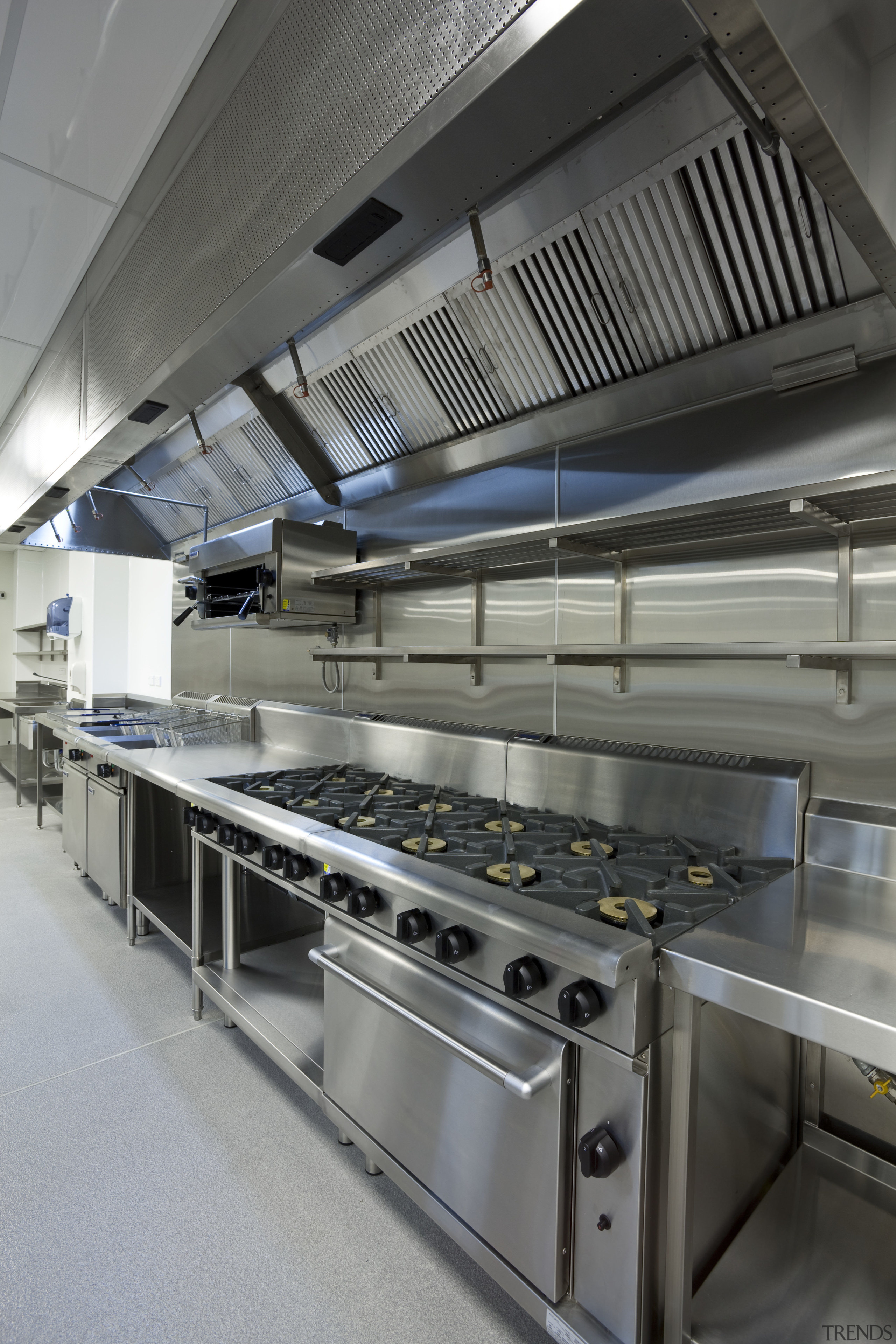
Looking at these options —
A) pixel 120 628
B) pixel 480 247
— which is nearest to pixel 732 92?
pixel 480 247

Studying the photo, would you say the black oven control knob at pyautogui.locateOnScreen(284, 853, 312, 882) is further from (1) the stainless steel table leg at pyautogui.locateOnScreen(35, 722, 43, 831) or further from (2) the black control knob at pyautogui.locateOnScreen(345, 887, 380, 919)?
(1) the stainless steel table leg at pyautogui.locateOnScreen(35, 722, 43, 831)

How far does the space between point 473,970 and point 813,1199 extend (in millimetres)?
786

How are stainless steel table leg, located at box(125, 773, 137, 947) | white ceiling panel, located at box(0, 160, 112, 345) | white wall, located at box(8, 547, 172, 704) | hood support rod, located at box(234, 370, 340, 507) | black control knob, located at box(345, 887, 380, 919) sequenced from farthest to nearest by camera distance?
white wall, located at box(8, 547, 172, 704), stainless steel table leg, located at box(125, 773, 137, 947), hood support rod, located at box(234, 370, 340, 507), white ceiling panel, located at box(0, 160, 112, 345), black control knob, located at box(345, 887, 380, 919)

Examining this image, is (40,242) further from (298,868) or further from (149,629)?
(149,629)

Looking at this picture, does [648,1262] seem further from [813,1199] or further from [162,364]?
[162,364]

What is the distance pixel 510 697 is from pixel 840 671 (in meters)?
1.01

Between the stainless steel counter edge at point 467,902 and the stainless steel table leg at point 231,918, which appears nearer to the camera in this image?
the stainless steel counter edge at point 467,902

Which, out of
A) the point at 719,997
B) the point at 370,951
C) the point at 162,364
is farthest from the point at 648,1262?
the point at 162,364

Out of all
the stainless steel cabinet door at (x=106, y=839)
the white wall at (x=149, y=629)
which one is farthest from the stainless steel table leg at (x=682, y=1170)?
the white wall at (x=149, y=629)

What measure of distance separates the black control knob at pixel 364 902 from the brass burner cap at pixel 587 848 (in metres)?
0.46

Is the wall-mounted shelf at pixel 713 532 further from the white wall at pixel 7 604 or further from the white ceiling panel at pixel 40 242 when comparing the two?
the white wall at pixel 7 604

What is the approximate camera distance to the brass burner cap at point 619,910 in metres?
1.09

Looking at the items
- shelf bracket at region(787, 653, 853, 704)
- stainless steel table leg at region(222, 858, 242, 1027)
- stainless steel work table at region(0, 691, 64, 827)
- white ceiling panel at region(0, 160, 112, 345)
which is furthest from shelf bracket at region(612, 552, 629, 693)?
stainless steel work table at region(0, 691, 64, 827)

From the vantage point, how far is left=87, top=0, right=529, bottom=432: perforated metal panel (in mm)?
1014
